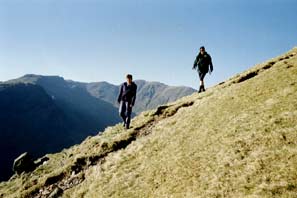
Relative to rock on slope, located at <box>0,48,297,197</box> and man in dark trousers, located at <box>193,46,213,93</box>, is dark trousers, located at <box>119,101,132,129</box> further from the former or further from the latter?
man in dark trousers, located at <box>193,46,213,93</box>

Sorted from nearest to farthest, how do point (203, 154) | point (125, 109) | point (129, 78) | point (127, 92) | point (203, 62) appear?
1. point (203, 154)
2. point (129, 78)
3. point (127, 92)
4. point (125, 109)
5. point (203, 62)

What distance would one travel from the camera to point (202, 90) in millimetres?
36031

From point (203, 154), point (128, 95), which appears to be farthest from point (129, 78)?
point (203, 154)

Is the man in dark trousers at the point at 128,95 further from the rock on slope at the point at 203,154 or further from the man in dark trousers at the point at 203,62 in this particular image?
the man in dark trousers at the point at 203,62

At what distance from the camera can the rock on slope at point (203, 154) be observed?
15195 mm

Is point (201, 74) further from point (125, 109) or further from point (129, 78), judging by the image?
point (125, 109)

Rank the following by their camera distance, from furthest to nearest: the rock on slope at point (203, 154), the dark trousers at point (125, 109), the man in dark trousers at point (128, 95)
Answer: the dark trousers at point (125, 109) < the man in dark trousers at point (128, 95) < the rock on slope at point (203, 154)

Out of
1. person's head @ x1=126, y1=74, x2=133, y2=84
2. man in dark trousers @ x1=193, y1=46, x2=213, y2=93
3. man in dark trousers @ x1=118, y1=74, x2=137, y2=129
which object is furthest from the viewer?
man in dark trousers @ x1=193, y1=46, x2=213, y2=93

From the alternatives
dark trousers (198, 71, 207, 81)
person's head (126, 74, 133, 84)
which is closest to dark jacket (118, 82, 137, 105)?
person's head (126, 74, 133, 84)

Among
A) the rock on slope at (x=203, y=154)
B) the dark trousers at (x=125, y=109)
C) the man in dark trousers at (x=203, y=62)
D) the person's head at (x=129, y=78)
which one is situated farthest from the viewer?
the man in dark trousers at (x=203, y=62)

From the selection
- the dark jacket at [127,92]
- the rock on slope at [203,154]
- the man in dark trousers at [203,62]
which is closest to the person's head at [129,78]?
the dark jacket at [127,92]

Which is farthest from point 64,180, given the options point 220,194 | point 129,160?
point 220,194

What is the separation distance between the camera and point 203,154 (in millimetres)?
18719

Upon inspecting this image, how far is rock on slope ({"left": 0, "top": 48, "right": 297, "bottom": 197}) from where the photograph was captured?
15.2m
